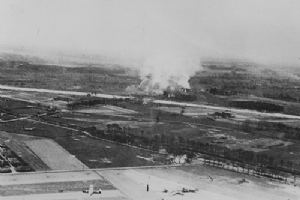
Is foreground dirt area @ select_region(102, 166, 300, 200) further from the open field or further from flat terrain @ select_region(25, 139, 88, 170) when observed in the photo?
flat terrain @ select_region(25, 139, 88, 170)

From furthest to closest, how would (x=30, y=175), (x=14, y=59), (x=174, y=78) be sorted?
(x=14, y=59)
(x=174, y=78)
(x=30, y=175)

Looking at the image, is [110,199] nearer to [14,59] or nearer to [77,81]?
[77,81]

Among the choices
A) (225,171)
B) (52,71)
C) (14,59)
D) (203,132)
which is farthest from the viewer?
(14,59)

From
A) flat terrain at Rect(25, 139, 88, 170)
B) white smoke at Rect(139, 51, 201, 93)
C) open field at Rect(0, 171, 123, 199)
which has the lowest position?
open field at Rect(0, 171, 123, 199)

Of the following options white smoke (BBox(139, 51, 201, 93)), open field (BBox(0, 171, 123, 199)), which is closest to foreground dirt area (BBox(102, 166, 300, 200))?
open field (BBox(0, 171, 123, 199))

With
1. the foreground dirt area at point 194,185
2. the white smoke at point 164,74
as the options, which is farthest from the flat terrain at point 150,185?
the white smoke at point 164,74

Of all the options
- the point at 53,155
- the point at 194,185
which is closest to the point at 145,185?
the point at 194,185

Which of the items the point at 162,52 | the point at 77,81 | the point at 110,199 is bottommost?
the point at 110,199

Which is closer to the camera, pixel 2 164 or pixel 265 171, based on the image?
pixel 2 164

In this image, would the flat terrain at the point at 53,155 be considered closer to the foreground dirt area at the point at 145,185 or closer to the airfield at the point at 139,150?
the airfield at the point at 139,150

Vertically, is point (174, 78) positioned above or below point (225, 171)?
above

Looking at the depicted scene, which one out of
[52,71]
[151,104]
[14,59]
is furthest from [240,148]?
[14,59]
